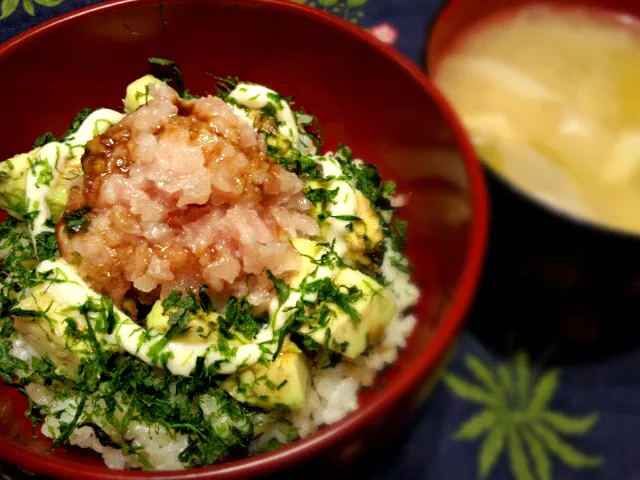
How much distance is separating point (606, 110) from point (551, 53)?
0.85 feet

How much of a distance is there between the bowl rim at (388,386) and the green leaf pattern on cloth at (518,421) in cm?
39

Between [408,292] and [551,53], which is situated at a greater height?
[551,53]

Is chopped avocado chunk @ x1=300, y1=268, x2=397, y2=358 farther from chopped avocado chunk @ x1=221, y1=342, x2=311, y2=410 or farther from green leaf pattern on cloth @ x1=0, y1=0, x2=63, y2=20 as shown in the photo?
green leaf pattern on cloth @ x1=0, y1=0, x2=63, y2=20

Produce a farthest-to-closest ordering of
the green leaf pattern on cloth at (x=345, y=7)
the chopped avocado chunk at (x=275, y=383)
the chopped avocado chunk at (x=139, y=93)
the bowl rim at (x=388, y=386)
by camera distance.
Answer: the green leaf pattern on cloth at (x=345, y=7)
the chopped avocado chunk at (x=139, y=93)
the chopped avocado chunk at (x=275, y=383)
the bowl rim at (x=388, y=386)

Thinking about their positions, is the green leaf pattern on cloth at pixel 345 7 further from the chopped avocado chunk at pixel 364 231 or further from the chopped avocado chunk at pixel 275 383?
the chopped avocado chunk at pixel 275 383

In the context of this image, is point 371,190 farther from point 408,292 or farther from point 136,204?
point 136,204

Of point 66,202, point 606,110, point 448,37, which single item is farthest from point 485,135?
Answer: point 66,202

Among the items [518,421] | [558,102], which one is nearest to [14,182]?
[518,421]

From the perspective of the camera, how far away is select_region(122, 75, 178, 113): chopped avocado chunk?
1.37 meters

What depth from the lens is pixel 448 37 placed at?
1639mm

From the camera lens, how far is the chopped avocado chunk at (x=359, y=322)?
3.64 feet

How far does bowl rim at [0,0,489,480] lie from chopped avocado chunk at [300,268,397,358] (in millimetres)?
156

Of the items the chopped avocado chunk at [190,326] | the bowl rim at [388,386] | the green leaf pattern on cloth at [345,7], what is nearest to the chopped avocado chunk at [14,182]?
the bowl rim at [388,386]

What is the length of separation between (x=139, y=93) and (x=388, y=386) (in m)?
0.89
